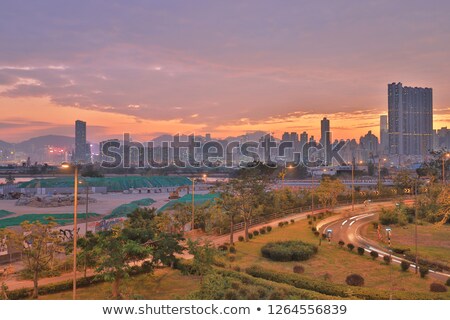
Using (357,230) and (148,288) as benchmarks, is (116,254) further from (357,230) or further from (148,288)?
(357,230)

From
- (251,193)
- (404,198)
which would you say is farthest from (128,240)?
(404,198)

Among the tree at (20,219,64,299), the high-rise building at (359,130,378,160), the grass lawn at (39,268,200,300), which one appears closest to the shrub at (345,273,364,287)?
the grass lawn at (39,268,200,300)

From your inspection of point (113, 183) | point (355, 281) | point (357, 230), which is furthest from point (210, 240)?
point (113, 183)

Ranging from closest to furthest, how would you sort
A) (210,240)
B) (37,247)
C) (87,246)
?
1. (87,246)
2. (37,247)
3. (210,240)

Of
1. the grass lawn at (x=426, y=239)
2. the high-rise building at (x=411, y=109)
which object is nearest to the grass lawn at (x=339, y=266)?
the grass lawn at (x=426, y=239)

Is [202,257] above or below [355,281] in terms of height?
above

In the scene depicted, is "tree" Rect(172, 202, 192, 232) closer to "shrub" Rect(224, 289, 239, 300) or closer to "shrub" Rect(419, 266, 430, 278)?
"shrub" Rect(224, 289, 239, 300)
